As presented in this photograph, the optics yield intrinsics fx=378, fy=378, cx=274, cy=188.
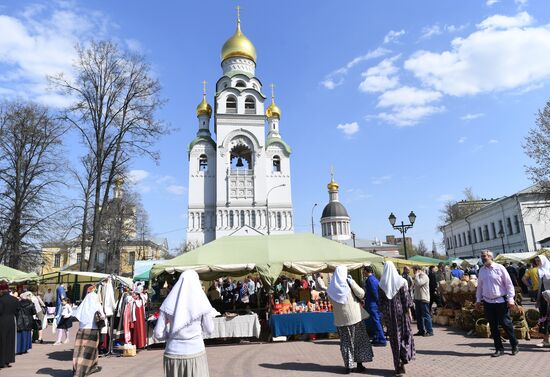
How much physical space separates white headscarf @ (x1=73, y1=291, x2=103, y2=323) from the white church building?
39.2 metres

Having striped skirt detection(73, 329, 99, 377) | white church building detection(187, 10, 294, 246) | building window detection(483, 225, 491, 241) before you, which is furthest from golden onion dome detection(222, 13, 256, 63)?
striped skirt detection(73, 329, 99, 377)

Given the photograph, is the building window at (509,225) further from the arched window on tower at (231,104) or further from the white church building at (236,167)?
the arched window on tower at (231,104)

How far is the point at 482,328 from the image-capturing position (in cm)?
972

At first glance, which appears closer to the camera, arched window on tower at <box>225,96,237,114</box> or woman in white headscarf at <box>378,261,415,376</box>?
woman in white headscarf at <box>378,261,415,376</box>

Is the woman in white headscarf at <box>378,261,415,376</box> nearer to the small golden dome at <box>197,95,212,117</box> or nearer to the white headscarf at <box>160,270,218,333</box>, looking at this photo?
the white headscarf at <box>160,270,218,333</box>

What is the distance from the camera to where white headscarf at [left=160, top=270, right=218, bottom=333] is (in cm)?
401

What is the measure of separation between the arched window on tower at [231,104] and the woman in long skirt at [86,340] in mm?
46396

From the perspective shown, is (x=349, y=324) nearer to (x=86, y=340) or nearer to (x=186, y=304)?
(x=186, y=304)

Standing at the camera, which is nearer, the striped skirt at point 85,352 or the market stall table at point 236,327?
the striped skirt at point 85,352

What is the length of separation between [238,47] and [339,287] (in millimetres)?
53213

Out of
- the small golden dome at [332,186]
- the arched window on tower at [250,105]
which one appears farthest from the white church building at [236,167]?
the small golden dome at [332,186]

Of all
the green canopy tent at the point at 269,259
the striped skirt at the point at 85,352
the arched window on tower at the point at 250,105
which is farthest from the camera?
the arched window on tower at the point at 250,105

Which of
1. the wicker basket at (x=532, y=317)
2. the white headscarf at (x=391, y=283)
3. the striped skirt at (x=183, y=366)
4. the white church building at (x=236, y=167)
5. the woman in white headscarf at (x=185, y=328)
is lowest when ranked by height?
the wicker basket at (x=532, y=317)

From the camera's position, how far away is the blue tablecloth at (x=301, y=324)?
432 inches
